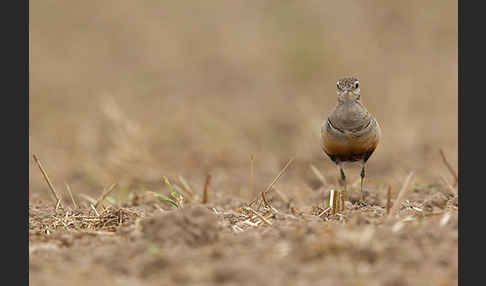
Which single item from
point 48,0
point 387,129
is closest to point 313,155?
point 387,129

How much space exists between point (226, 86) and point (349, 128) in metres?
7.55

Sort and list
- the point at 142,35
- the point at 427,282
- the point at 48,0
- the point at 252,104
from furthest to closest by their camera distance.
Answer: the point at 48,0 < the point at 142,35 < the point at 252,104 < the point at 427,282

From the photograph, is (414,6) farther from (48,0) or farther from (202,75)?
(48,0)

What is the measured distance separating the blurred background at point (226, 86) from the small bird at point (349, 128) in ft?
6.48

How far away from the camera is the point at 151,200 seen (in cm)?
554

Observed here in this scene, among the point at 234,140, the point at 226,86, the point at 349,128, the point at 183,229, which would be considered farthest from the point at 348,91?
the point at 226,86

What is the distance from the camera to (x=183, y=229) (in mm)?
3682

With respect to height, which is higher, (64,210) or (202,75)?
(202,75)

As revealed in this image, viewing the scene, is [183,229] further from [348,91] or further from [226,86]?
[226,86]

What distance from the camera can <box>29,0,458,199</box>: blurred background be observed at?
8.09 meters

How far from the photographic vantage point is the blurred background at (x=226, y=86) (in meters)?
8.09

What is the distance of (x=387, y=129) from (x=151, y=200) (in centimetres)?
463

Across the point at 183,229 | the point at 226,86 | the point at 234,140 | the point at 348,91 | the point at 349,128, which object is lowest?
the point at 183,229

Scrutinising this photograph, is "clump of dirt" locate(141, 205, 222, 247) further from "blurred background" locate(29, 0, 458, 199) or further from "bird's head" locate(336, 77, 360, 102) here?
"blurred background" locate(29, 0, 458, 199)
